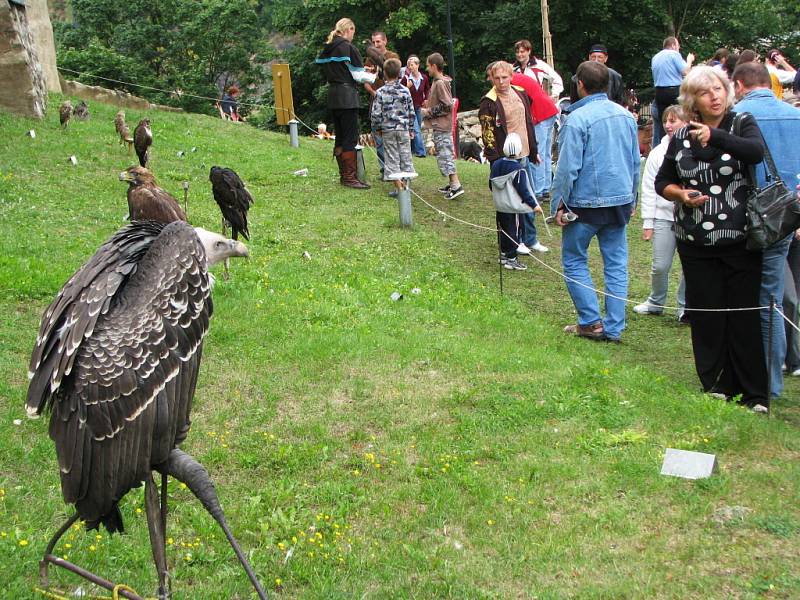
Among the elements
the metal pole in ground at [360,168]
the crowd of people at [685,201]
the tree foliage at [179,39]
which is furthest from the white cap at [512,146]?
the tree foliage at [179,39]

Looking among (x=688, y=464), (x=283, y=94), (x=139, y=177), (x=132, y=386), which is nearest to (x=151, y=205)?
(x=139, y=177)

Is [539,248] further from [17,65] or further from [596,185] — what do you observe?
[17,65]

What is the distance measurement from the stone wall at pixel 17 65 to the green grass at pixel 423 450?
6.17 meters

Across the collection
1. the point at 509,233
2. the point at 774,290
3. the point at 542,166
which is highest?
the point at 542,166

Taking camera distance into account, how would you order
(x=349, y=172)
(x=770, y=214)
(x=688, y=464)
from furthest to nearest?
(x=349, y=172) → (x=770, y=214) → (x=688, y=464)

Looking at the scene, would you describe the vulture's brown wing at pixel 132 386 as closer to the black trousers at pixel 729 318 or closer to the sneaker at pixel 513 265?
the black trousers at pixel 729 318

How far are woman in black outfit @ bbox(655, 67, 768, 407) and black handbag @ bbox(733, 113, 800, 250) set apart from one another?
5.8 inches

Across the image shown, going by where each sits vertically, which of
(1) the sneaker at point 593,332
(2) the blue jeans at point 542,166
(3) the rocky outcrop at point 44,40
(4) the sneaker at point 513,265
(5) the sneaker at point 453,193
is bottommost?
(1) the sneaker at point 593,332

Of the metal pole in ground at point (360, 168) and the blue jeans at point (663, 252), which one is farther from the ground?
the metal pole in ground at point (360, 168)

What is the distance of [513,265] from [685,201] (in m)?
4.47

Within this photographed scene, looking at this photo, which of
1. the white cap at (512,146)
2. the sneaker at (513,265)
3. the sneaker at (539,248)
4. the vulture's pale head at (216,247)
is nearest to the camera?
the vulture's pale head at (216,247)

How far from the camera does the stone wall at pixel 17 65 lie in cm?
1529

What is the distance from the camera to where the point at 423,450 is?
581 centimetres

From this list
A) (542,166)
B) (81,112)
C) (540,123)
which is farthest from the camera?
(81,112)
